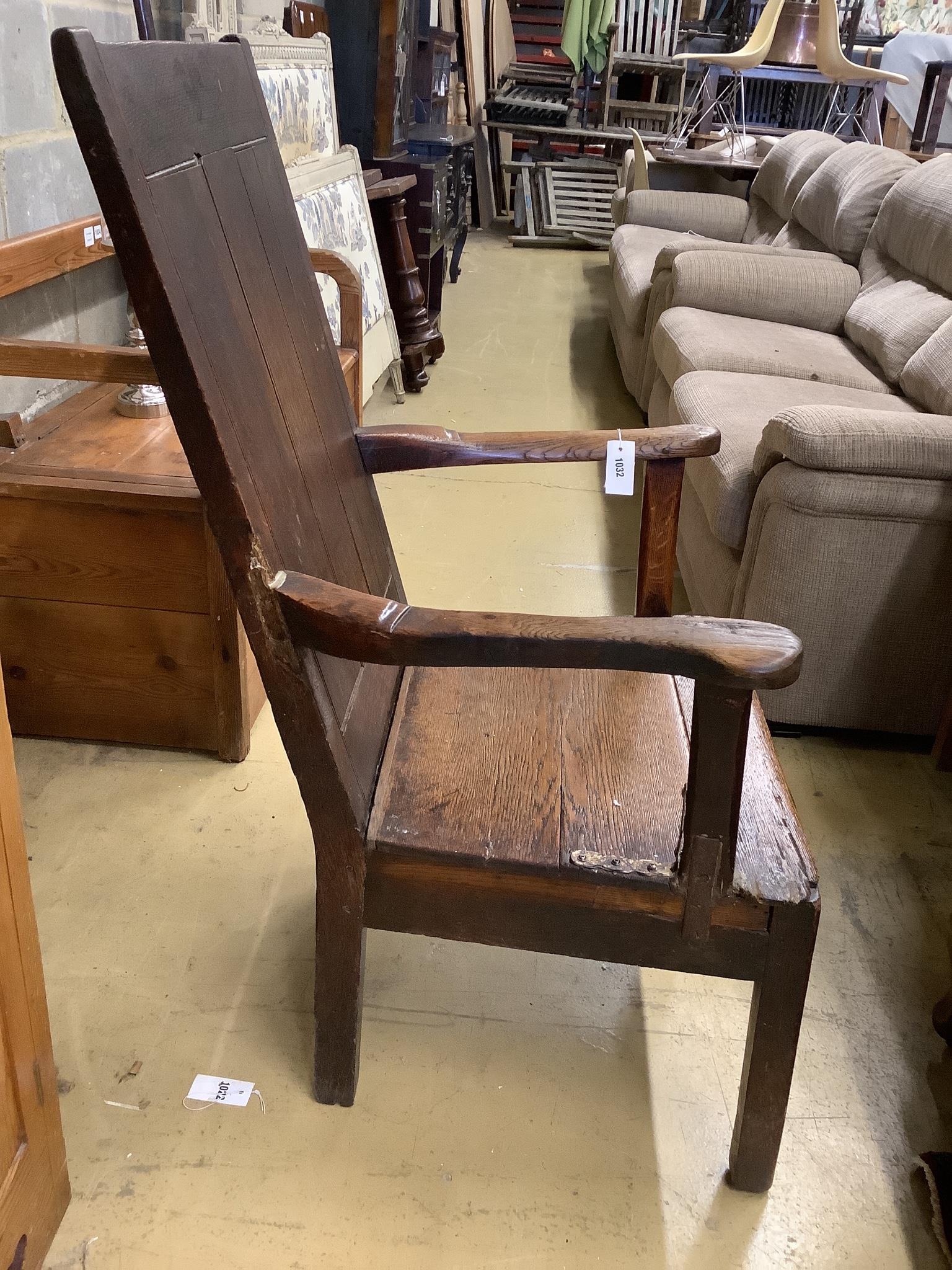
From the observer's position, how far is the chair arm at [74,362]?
141 cm

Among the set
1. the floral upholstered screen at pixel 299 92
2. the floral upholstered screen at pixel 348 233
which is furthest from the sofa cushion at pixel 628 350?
the floral upholstered screen at pixel 299 92

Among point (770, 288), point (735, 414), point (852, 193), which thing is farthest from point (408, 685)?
point (852, 193)

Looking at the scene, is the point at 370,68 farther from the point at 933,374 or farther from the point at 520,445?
the point at 520,445

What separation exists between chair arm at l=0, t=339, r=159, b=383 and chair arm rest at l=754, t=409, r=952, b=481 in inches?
40.2

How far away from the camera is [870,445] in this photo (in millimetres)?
1642

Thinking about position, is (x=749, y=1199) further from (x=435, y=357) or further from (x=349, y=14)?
(x=349, y=14)

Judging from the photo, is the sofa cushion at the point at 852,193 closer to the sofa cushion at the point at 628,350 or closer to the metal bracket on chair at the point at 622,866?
the sofa cushion at the point at 628,350

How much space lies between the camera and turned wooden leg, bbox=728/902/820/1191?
97 centimetres

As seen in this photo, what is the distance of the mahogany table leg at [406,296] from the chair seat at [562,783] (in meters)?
2.54

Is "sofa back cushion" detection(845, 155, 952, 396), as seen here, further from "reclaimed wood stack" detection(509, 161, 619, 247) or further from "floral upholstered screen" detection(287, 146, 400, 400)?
"reclaimed wood stack" detection(509, 161, 619, 247)

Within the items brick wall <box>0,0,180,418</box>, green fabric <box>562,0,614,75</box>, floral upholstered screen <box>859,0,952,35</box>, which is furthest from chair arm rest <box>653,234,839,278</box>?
floral upholstered screen <box>859,0,952,35</box>

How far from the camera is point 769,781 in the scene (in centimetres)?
111

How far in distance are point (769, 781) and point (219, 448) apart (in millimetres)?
676

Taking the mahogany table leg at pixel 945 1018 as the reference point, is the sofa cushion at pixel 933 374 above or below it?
above
